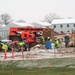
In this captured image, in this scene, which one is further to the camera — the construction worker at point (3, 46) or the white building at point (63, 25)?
the white building at point (63, 25)

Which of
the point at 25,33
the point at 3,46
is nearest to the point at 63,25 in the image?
the point at 25,33

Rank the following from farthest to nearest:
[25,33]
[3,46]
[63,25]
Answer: [63,25]
[25,33]
[3,46]

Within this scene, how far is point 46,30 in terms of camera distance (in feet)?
159

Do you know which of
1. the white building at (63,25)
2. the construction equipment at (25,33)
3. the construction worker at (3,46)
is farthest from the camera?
the white building at (63,25)

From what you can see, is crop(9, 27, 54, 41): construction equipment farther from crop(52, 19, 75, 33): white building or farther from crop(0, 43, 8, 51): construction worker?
crop(52, 19, 75, 33): white building

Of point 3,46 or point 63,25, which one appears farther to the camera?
point 63,25

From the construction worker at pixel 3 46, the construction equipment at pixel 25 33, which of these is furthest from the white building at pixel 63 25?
the construction worker at pixel 3 46

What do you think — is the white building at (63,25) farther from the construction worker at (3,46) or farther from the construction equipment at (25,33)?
the construction worker at (3,46)

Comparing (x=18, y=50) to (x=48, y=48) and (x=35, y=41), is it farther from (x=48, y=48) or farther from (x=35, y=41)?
(x=35, y=41)

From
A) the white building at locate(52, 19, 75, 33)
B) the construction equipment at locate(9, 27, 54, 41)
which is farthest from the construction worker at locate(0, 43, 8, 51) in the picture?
the white building at locate(52, 19, 75, 33)

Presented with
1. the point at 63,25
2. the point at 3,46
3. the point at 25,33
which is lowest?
the point at 3,46

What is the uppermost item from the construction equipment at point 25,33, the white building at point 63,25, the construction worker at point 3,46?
the white building at point 63,25

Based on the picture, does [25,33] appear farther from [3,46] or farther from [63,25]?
[63,25]

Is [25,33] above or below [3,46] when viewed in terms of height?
above
